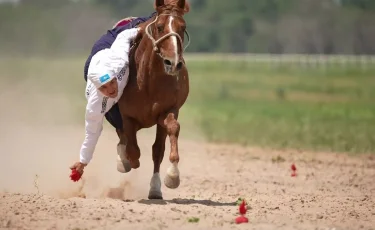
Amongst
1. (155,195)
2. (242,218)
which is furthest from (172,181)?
(242,218)

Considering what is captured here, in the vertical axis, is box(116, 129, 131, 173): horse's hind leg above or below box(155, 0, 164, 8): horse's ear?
below

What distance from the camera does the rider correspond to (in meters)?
10.9

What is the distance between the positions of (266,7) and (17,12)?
117 feet

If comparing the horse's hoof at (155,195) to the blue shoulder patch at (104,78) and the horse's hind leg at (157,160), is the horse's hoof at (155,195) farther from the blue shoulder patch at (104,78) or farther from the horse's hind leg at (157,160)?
the blue shoulder patch at (104,78)

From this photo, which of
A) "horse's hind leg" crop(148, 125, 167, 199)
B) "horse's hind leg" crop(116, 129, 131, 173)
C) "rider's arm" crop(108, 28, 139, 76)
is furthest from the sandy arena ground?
"rider's arm" crop(108, 28, 139, 76)

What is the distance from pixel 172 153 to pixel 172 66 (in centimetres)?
99

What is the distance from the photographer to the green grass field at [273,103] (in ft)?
73.8

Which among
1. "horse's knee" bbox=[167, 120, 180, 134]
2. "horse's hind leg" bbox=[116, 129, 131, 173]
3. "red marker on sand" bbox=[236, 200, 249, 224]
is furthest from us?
"horse's hind leg" bbox=[116, 129, 131, 173]

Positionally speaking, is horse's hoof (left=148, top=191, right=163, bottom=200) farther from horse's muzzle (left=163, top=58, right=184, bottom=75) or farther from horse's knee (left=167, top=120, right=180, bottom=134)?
horse's muzzle (left=163, top=58, right=184, bottom=75)

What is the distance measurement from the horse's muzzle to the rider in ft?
2.86

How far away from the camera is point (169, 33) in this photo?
Result: 34.0 ft

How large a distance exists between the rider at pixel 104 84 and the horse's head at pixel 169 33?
1.61 feet

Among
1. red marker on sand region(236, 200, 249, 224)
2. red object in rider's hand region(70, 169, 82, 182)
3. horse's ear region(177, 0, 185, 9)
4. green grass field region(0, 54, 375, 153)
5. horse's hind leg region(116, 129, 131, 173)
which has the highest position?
green grass field region(0, 54, 375, 153)

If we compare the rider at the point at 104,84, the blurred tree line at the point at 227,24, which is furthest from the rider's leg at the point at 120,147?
the blurred tree line at the point at 227,24
